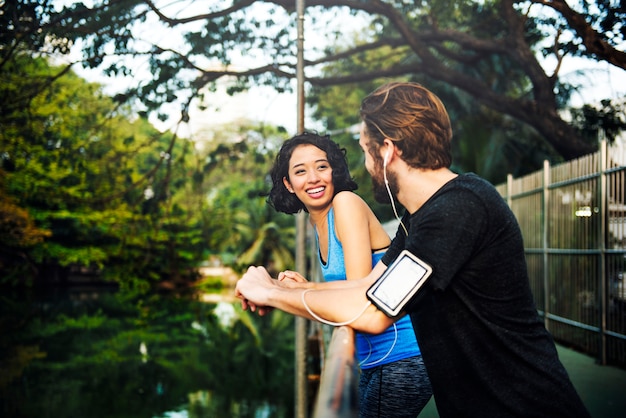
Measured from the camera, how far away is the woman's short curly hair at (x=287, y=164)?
2885mm

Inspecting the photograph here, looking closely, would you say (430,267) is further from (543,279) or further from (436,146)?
(543,279)

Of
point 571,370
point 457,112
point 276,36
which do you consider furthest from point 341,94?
point 571,370

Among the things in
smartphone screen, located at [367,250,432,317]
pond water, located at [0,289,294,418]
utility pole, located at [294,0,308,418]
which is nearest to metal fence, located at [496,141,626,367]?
utility pole, located at [294,0,308,418]

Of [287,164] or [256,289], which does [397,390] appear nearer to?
[256,289]

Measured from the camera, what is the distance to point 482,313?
182cm

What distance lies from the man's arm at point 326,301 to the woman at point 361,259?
250mm

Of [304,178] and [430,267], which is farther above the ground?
[304,178]

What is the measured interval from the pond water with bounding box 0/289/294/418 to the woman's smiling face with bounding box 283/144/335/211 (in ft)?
41.5

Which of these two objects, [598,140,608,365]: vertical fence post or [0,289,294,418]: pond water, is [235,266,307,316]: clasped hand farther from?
[0,289,294,418]: pond water

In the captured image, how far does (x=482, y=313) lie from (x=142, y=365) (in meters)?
18.5

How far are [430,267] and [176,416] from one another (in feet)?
44.5

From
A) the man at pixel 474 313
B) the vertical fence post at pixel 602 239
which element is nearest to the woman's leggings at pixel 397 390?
the man at pixel 474 313

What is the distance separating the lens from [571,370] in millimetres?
7328

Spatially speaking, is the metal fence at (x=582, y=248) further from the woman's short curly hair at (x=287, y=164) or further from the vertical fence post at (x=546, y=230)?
the woman's short curly hair at (x=287, y=164)
